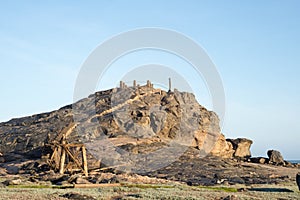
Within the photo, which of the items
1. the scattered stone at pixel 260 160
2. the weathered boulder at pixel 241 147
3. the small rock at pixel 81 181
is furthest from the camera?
the weathered boulder at pixel 241 147

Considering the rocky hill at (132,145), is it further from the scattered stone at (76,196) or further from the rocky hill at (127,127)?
the scattered stone at (76,196)

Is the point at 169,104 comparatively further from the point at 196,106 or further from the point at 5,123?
the point at 5,123

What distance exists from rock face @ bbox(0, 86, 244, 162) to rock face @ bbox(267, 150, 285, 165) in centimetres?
752

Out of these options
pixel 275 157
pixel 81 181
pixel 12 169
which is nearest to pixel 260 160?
pixel 275 157

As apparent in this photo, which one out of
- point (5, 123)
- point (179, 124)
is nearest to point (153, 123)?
point (179, 124)

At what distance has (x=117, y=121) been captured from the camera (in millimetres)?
85500

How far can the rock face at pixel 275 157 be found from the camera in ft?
309

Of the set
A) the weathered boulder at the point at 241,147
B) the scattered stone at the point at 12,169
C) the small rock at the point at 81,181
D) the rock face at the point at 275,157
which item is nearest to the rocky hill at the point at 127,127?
the weathered boulder at the point at 241,147

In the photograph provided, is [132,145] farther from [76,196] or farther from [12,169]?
[76,196]

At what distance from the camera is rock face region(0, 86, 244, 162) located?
80.1 m

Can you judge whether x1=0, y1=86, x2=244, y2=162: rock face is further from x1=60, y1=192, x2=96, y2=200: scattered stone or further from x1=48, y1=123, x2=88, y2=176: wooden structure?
x1=60, y1=192, x2=96, y2=200: scattered stone

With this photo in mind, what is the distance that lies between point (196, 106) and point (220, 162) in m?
29.3

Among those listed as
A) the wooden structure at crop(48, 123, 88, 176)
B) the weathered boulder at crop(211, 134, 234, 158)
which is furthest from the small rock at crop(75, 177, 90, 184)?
the weathered boulder at crop(211, 134, 234, 158)

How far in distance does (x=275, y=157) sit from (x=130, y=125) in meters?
35.7
